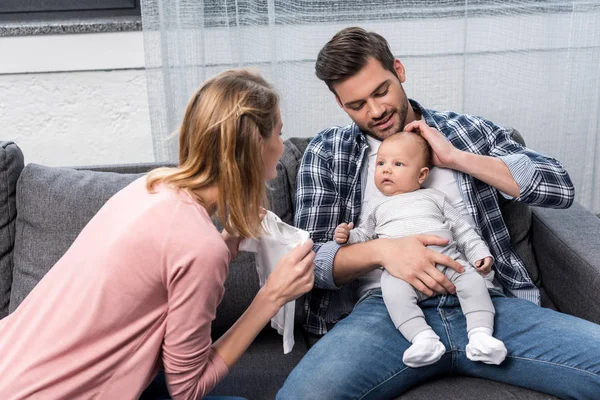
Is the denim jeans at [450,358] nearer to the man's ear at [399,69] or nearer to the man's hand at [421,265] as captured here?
the man's hand at [421,265]

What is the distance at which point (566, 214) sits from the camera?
1881mm

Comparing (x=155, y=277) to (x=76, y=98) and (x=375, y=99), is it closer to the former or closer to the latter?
(x=375, y=99)

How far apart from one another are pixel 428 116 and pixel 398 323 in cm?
66

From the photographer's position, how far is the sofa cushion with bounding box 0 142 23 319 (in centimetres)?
175

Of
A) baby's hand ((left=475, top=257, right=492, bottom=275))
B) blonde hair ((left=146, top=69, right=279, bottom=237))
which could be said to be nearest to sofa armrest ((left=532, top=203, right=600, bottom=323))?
baby's hand ((left=475, top=257, right=492, bottom=275))

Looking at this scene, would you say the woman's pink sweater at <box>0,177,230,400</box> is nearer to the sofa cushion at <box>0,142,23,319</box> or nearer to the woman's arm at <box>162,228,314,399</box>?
the woman's arm at <box>162,228,314,399</box>

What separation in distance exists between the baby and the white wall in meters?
1.07

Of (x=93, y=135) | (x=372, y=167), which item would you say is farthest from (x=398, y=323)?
(x=93, y=135)

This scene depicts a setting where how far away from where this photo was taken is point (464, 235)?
1.67 metres

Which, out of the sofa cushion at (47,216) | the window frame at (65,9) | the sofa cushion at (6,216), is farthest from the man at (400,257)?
the window frame at (65,9)

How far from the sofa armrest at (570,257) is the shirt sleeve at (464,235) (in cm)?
22

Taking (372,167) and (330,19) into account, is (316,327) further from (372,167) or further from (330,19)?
(330,19)

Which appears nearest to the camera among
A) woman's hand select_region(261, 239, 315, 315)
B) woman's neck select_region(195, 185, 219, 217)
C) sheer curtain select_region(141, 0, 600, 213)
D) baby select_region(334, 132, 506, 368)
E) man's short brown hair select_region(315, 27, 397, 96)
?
woman's neck select_region(195, 185, 219, 217)

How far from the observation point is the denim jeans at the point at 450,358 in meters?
1.39
